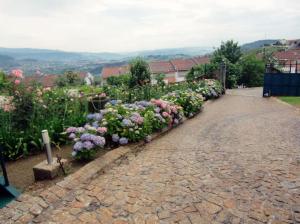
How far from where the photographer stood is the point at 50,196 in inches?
132

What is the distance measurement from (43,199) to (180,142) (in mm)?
3220

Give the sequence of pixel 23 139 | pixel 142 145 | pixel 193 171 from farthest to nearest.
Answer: pixel 142 145 < pixel 23 139 < pixel 193 171

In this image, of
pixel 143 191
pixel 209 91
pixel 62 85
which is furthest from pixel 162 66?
pixel 143 191

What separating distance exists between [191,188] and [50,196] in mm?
1837

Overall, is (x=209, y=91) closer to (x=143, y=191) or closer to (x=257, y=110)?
(x=257, y=110)

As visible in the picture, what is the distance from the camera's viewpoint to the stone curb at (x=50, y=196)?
118 inches

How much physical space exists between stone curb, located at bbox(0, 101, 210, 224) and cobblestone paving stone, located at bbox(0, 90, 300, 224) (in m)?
0.02

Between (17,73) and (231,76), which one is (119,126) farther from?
(231,76)

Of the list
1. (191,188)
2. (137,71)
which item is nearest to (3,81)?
(191,188)

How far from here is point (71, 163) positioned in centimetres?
432

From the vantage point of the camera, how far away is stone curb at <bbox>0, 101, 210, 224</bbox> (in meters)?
3.01

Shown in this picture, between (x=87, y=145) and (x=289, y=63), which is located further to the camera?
(x=289, y=63)

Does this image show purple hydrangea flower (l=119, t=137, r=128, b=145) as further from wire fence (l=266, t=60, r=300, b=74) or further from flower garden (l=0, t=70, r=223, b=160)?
wire fence (l=266, t=60, r=300, b=74)

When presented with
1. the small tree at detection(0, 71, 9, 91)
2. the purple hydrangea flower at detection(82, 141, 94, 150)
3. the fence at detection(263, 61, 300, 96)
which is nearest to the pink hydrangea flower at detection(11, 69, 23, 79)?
the small tree at detection(0, 71, 9, 91)
